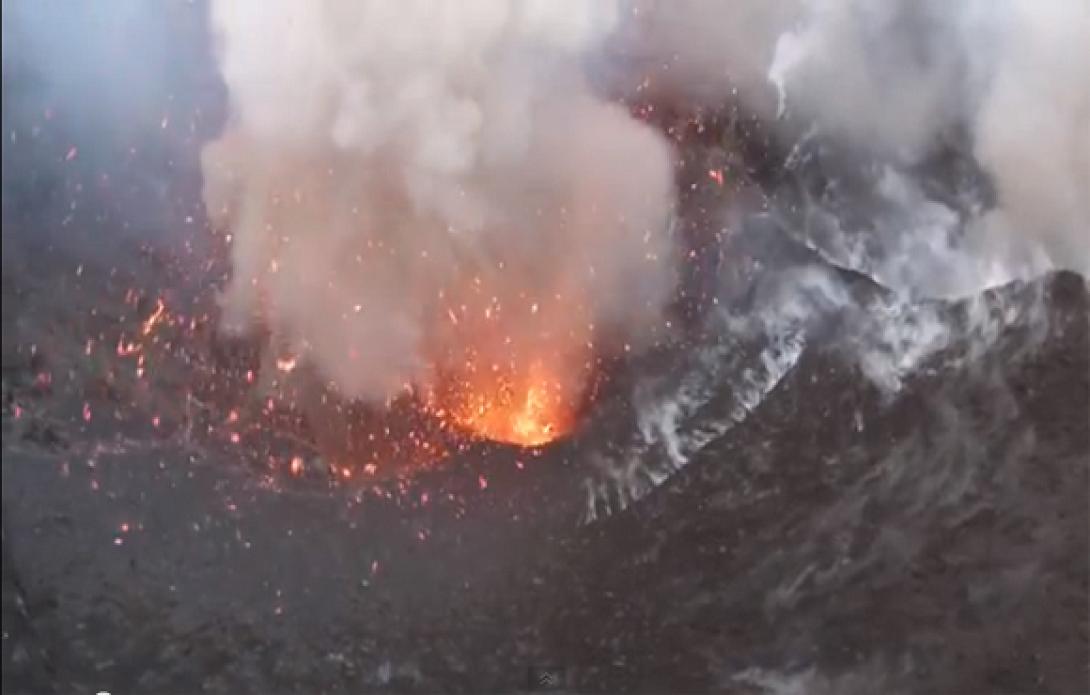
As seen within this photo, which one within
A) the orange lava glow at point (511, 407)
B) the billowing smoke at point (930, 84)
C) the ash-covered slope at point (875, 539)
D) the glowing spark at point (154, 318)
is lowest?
the ash-covered slope at point (875, 539)

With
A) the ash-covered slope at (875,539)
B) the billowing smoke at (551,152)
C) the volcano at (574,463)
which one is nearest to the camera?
the volcano at (574,463)

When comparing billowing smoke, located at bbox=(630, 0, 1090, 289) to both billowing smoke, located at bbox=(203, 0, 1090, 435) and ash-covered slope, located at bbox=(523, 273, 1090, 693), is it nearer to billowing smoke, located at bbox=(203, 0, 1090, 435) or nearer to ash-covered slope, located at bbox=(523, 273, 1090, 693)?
billowing smoke, located at bbox=(203, 0, 1090, 435)

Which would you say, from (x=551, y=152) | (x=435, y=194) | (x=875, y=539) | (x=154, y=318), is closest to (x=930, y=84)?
(x=551, y=152)

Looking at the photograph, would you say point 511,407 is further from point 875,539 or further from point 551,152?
point 875,539

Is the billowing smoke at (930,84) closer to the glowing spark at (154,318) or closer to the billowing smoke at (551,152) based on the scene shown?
the billowing smoke at (551,152)

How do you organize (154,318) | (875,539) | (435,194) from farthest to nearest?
(875,539), (435,194), (154,318)

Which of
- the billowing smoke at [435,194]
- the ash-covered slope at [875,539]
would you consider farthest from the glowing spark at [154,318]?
the ash-covered slope at [875,539]

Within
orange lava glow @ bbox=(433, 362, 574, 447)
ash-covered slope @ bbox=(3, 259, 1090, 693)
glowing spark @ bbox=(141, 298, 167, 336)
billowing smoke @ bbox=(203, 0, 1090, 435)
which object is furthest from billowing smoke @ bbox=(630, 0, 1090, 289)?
glowing spark @ bbox=(141, 298, 167, 336)

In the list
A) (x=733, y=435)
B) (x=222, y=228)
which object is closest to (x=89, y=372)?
(x=222, y=228)
